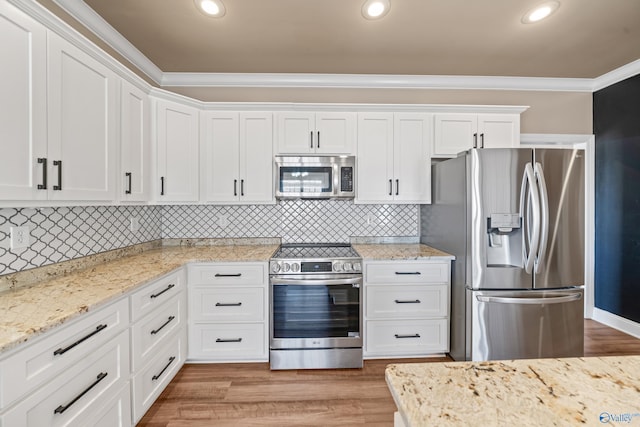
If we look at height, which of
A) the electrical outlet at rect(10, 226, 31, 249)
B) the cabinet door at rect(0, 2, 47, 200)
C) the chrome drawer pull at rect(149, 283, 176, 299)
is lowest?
the chrome drawer pull at rect(149, 283, 176, 299)

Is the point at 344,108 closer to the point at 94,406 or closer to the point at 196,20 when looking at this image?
the point at 196,20

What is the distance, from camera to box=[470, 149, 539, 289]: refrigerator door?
224 centimetres

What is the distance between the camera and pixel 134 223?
8.79 ft

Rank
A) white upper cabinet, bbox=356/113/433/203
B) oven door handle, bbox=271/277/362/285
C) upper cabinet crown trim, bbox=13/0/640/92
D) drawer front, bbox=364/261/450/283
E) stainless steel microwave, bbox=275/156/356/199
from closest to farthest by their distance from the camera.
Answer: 1. oven door handle, bbox=271/277/362/285
2. drawer front, bbox=364/261/450/283
3. stainless steel microwave, bbox=275/156/356/199
4. white upper cabinet, bbox=356/113/433/203
5. upper cabinet crown trim, bbox=13/0/640/92

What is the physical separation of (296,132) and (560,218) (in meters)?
2.37

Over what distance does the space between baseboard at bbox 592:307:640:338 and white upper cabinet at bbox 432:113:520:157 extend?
2.27 meters

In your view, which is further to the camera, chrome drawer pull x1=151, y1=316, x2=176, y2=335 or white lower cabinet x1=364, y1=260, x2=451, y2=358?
white lower cabinet x1=364, y1=260, x2=451, y2=358

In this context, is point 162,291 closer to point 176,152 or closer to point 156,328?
point 156,328

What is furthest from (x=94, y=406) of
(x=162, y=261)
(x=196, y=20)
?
(x=196, y=20)

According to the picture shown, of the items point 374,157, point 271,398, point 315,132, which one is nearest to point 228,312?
point 271,398

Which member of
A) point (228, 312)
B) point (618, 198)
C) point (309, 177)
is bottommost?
point (228, 312)

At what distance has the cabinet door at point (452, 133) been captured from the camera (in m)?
2.95

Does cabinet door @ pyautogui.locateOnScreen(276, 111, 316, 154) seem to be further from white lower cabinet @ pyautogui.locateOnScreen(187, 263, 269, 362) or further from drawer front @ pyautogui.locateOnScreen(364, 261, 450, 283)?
drawer front @ pyautogui.locateOnScreen(364, 261, 450, 283)

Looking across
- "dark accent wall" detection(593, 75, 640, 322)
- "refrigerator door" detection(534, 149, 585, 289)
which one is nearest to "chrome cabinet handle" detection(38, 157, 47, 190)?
"refrigerator door" detection(534, 149, 585, 289)
